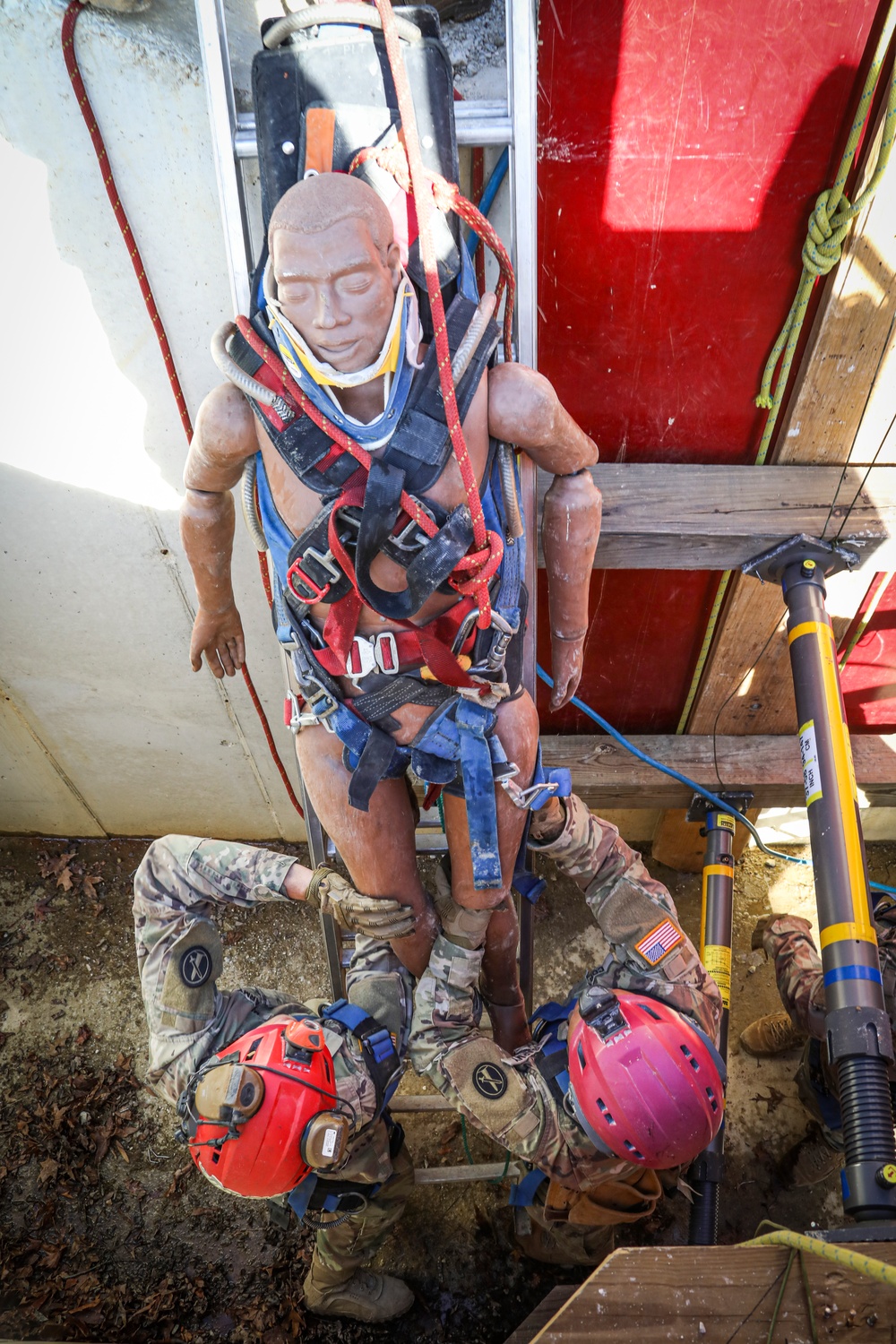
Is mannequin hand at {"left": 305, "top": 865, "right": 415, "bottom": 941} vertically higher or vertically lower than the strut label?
lower

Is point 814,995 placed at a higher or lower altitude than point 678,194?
lower

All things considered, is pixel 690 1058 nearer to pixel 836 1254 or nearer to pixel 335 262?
pixel 836 1254

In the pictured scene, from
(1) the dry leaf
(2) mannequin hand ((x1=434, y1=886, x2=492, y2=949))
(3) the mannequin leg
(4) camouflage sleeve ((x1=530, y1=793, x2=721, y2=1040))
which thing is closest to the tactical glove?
(2) mannequin hand ((x1=434, y1=886, x2=492, y2=949))

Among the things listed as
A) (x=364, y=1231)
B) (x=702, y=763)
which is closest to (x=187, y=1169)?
(x=364, y=1231)

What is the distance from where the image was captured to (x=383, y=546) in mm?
1831

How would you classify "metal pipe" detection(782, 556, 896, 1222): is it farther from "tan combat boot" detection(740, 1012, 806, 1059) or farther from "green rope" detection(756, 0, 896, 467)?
"tan combat boot" detection(740, 1012, 806, 1059)

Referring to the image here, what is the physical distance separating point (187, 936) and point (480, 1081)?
3.52 ft

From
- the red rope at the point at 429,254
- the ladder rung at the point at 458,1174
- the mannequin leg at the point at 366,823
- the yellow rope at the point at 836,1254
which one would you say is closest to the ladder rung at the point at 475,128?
the red rope at the point at 429,254

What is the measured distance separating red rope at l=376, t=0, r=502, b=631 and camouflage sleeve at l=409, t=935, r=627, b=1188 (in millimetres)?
1368

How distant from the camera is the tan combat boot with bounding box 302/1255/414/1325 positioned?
3.22 m

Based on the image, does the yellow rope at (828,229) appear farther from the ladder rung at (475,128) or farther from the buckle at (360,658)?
the buckle at (360,658)

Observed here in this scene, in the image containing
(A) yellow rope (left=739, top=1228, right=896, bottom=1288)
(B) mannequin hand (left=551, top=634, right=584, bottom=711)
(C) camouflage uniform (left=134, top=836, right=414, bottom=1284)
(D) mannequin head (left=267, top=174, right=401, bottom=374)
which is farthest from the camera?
(C) camouflage uniform (left=134, top=836, right=414, bottom=1284)

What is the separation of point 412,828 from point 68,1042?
120 inches

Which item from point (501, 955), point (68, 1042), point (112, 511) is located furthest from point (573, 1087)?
point (68, 1042)
